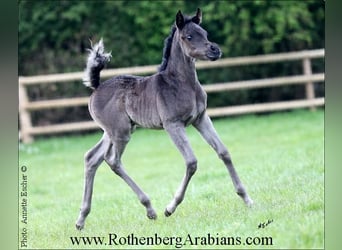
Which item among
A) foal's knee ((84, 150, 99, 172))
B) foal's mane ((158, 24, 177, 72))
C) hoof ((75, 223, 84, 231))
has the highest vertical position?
foal's mane ((158, 24, 177, 72))

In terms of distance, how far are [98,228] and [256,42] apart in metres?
5.20

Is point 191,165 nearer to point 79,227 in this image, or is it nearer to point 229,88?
point 79,227

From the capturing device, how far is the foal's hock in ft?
15.1

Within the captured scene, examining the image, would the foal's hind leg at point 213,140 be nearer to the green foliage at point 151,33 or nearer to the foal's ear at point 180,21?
the foal's ear at point 180,21

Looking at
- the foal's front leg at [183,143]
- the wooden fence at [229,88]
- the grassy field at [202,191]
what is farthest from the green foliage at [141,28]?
the foal's front leg at [183,143]

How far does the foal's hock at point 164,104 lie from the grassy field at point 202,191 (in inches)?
9.0

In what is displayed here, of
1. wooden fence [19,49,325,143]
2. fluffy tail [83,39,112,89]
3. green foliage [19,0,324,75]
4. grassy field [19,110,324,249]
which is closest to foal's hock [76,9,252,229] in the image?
fluffy tail [83,39,112,89]

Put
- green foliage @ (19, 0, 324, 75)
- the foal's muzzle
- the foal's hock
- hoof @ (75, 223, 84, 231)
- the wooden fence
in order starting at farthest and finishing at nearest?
the wooden fence
green foliage @ (19, 0, 324, 75)
hoof @ (75, 223, 84, 231)
the foal's hock
the foal's muzzle

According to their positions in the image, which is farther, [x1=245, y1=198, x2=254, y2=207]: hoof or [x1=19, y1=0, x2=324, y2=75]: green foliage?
[x1=19, y1=0, x2=324, y2=75]: green foliage

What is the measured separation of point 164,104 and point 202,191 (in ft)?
3.82

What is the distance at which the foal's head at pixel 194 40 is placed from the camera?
4.46 m

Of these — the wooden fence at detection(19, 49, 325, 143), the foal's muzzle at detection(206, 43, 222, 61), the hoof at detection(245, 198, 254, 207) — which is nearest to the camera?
the foal's muzzle at detection(206, 43, 222, 61)

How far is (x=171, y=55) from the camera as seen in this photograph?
4727mm

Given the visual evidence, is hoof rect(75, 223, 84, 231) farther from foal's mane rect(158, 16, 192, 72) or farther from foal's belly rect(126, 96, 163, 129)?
foal's mane rect(158, 16, 192, 72)
